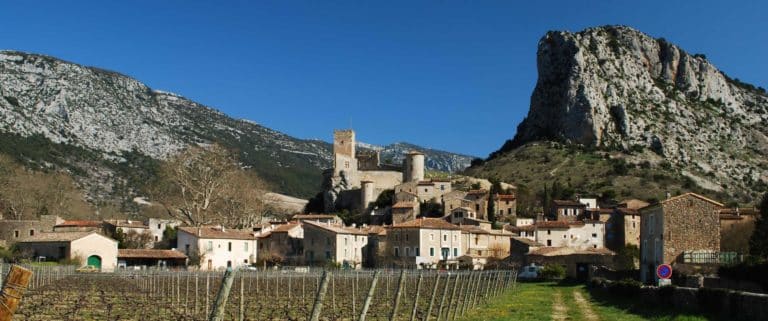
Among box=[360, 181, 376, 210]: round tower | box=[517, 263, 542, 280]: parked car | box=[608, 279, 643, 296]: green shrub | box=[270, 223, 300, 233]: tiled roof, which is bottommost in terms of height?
box=[517, 263, 542, 280]: parked car

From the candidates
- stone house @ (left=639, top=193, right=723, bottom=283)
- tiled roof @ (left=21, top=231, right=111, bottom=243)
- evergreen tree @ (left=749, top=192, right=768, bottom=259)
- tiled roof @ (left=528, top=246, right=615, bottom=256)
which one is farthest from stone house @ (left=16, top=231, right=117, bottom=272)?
evergreen tree @ (left=749, top=192, right=768, bottom=259)

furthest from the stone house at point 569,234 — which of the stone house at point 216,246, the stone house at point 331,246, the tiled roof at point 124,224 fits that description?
the tiled roof at point 124,224

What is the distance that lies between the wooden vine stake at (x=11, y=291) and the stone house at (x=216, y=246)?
71047 millimetres

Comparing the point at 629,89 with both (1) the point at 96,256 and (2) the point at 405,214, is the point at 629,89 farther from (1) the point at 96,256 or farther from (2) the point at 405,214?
(1) the point at 96,256

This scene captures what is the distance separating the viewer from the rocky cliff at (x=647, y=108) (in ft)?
458

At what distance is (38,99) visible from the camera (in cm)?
15000

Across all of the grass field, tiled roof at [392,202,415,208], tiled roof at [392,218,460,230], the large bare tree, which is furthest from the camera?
tiled roof at [392,202,415,208]

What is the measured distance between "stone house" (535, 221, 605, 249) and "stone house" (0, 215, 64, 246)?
51986 millimetres

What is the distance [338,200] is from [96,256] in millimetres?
53572

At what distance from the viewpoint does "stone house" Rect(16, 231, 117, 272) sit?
2645 inches

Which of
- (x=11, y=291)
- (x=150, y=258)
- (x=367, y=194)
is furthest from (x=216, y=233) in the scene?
(x=11, y=291)

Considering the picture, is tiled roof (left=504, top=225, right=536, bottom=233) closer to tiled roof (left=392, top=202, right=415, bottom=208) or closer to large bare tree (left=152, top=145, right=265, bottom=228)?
tiled roof (left=392, top=202, right=415, bottom=208)

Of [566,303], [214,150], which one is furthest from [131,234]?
[566,303]

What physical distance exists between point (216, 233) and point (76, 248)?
14448 mm
